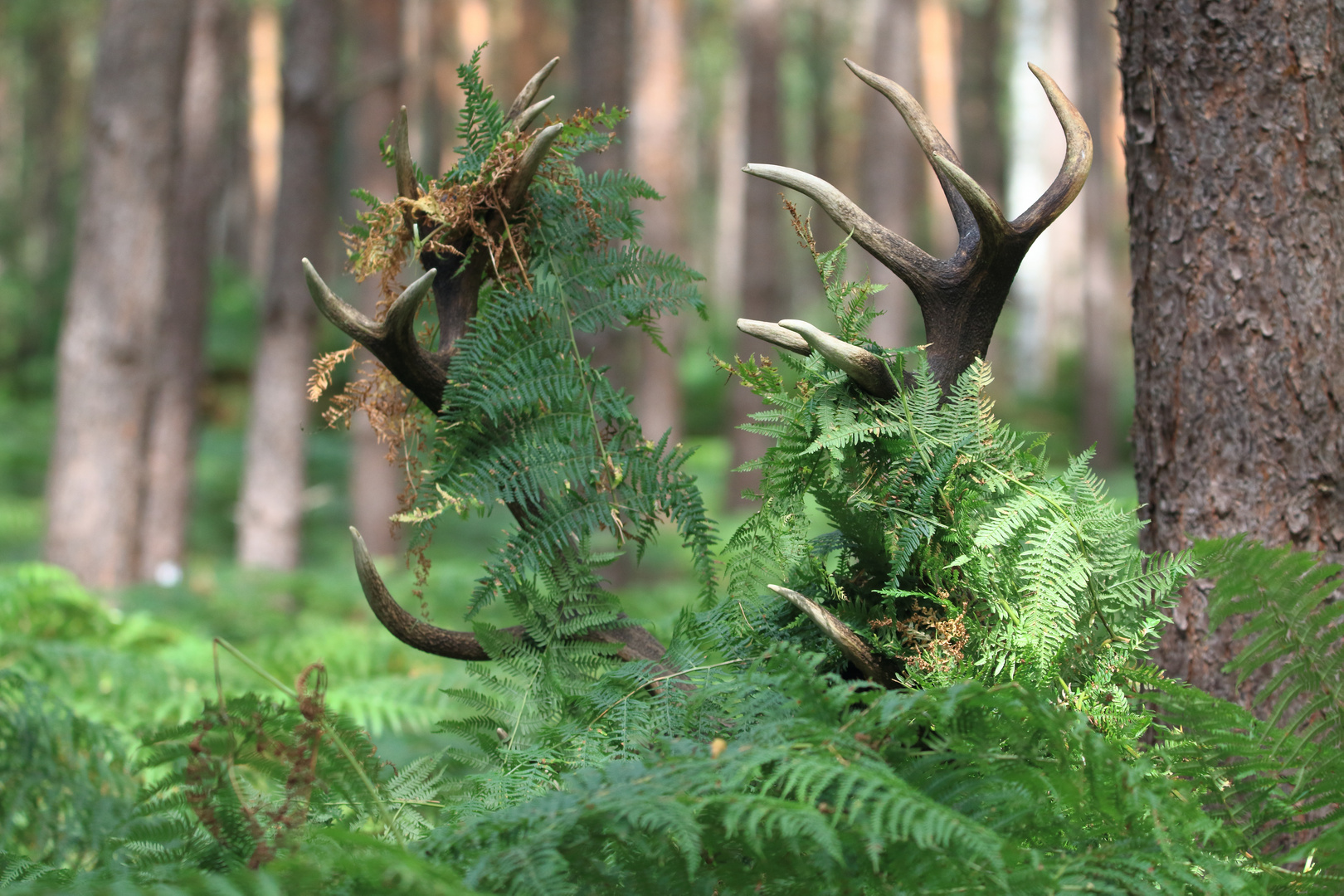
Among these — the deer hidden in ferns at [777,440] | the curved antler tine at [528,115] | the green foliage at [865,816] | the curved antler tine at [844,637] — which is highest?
the curved antler tine at [528,115]

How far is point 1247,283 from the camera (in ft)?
7.69

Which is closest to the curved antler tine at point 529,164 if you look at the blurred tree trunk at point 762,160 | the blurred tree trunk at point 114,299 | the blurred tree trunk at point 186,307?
the blurred tree trunk at point 114,299

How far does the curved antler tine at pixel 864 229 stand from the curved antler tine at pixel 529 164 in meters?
0.42

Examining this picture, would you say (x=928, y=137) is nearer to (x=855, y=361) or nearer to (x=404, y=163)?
(x=855, y=361)

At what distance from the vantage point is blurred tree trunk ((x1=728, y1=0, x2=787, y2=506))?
459 inches

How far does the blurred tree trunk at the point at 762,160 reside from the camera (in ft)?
38.2

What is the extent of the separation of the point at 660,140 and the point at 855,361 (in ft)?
27.2

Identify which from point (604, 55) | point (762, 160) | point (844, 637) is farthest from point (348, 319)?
point (762, 160)

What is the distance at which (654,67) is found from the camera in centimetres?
994

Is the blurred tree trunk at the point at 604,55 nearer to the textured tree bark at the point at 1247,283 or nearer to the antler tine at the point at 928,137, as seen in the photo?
the textured tree bark at the point at 1247,283

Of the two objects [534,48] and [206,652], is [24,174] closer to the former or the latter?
[534,48]

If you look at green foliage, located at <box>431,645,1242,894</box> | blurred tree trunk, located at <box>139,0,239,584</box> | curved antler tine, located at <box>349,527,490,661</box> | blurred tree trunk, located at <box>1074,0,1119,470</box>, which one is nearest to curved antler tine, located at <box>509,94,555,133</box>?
curved antler tine, located at <box>349,527,490,661</box>

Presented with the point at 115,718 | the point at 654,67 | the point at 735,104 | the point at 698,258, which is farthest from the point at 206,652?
the point at 698,258

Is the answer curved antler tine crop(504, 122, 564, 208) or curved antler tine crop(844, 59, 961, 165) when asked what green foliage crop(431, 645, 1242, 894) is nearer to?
curved antler tine crop(844, 59, 961, 165)
